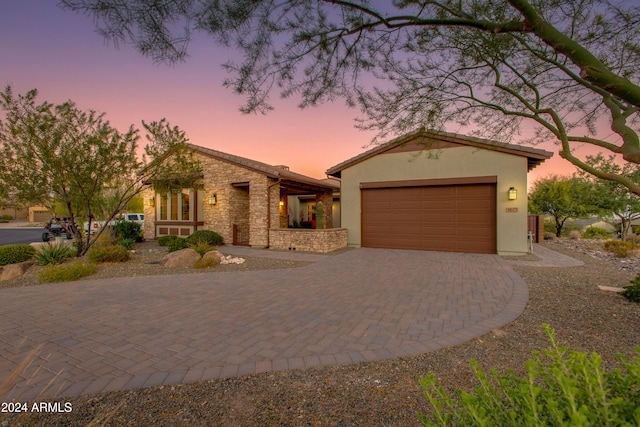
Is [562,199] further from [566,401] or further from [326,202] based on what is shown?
[566,401]

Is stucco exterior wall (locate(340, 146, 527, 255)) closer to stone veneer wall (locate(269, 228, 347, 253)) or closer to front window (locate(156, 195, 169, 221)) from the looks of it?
stone veneer wall (locate(269, 228, 347, 253))

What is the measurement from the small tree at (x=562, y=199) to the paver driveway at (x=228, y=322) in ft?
44.3

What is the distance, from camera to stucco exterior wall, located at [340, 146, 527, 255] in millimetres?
10320

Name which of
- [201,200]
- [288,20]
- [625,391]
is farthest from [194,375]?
[201,200]

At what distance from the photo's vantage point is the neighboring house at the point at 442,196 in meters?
10.4

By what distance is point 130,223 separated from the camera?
1493 cm

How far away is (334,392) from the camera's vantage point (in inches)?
104

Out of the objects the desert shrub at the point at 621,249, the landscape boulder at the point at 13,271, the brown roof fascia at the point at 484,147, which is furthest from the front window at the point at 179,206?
the desert shrub at the point at 621,249

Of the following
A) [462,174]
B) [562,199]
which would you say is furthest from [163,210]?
[562,199]

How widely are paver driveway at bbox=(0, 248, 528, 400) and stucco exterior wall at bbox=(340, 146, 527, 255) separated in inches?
156

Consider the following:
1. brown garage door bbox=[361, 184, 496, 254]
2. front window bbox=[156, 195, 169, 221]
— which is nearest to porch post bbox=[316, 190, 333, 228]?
brown garage door bbox=[361, 184, 496, 254]

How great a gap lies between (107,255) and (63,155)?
3172 millimetres

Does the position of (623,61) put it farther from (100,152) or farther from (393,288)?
(100,152)

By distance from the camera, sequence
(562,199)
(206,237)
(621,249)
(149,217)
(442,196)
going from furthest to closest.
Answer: (562,199)
(149,217)
(206,237)
(442,196)
(621,249)
